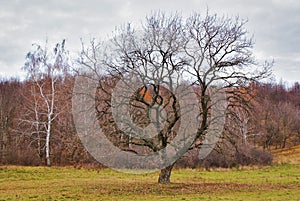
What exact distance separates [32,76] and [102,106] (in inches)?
777

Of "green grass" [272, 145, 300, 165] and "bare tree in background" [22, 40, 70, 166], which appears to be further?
"green grass" [272, 145, 300, 165]

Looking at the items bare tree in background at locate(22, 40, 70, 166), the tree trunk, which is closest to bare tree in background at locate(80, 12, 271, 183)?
the tree trunk

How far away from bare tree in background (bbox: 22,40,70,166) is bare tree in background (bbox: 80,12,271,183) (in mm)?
16933

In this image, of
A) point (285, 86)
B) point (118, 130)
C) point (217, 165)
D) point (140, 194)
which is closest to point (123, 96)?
point (118, 130)

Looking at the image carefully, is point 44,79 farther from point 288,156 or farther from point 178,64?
point 288,156

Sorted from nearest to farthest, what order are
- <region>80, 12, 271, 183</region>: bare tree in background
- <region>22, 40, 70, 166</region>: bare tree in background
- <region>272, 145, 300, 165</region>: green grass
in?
<region>80, 12, 271, 183</region>: bare tree in background < <region>22, 40, 70, 166</region>: bare tree in background < <region>272, 145, 300, 165</region>: green grass

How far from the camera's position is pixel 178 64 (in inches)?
713

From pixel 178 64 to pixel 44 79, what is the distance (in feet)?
67.0

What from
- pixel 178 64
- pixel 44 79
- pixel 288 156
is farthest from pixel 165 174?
pixel 288 156

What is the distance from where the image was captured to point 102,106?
61.5 feet

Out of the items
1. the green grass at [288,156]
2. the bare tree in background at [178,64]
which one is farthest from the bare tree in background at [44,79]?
the green grass at [288,156]

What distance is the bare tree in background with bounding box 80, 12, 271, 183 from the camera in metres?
18.0

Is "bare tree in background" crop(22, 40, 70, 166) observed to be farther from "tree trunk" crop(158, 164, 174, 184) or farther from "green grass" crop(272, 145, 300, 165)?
"green grass" crop(272, 145, 300, 165)

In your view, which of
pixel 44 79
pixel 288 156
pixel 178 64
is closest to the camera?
pixel 178 64
